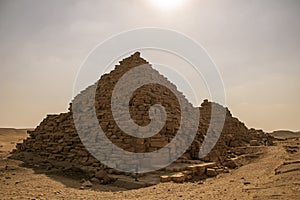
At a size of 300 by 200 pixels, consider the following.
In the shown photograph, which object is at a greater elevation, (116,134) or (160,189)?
(116,134)

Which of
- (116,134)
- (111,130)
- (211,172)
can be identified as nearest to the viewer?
(211,172)

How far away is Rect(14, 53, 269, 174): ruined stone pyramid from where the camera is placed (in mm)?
12594

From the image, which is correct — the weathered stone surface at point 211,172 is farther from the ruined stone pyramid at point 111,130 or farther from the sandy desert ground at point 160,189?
the ruined stone pyramid at point 111,130

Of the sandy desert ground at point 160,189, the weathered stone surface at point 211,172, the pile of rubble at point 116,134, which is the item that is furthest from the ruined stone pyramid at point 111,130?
the sandy desert ground at point 160,189

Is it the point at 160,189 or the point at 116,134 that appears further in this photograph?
the point at 116,134

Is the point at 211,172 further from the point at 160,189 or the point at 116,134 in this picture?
the point at 116,134

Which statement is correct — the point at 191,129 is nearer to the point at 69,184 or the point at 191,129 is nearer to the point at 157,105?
the point at 157,105

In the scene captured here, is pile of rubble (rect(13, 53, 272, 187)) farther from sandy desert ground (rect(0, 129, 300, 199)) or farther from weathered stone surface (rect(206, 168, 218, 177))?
sandy desert ground (rect(0, 129, 300, 199))

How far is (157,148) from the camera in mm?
12523

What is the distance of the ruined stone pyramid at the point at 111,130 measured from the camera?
12.6 metres

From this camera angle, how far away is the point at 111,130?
13.3 metres

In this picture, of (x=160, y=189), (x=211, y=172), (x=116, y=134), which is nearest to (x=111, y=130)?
(x=116, y=134)

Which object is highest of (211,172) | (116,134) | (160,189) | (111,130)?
(111,130)

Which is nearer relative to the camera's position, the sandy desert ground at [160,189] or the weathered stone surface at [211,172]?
the sandy desert ground at [160,189]
